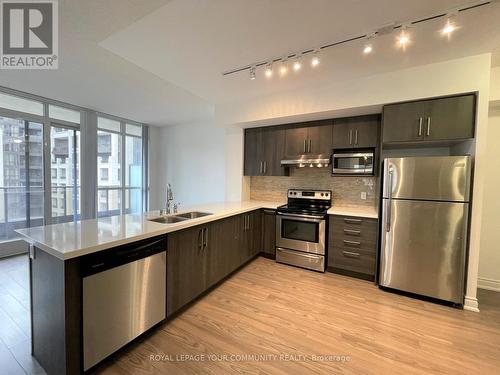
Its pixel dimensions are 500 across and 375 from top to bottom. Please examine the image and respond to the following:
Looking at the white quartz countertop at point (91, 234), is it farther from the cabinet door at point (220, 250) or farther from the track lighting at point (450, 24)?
the track lighting at point (450, 24)

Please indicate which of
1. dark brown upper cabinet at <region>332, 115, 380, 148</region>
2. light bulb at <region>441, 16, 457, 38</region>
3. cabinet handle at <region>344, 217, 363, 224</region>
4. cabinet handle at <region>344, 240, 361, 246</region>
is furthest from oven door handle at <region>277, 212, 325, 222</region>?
light bulb at <region>441, 16, 457, 38</region>

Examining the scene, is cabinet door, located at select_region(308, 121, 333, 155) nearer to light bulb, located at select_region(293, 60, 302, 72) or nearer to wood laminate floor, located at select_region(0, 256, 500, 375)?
light bulb, located at select_region(293, 60, 302, 72)

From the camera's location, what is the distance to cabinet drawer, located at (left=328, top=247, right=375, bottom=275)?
2930 mm

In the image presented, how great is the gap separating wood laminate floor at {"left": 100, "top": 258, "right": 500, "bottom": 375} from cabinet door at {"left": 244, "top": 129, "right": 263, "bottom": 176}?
2070 mm

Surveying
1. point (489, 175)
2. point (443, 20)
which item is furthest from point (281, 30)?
point (489, 175)

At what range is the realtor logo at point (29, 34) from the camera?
1834mm

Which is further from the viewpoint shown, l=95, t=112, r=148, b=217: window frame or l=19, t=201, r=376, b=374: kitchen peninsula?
l=95, t=112, r=148, b=217: window frame

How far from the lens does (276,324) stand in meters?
2.07

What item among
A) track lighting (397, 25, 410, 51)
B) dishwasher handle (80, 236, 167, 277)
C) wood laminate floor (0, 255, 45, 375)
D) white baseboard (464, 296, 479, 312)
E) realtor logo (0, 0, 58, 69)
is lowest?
wood laminate floor (0, 255, 45, 375)

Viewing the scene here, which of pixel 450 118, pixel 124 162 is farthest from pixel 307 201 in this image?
pixel 124 162

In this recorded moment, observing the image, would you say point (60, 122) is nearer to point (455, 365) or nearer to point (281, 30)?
point (281, 30)

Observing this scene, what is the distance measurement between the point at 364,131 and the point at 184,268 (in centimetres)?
300

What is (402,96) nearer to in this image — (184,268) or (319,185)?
(319,185)

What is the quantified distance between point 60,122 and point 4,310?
342 cm
